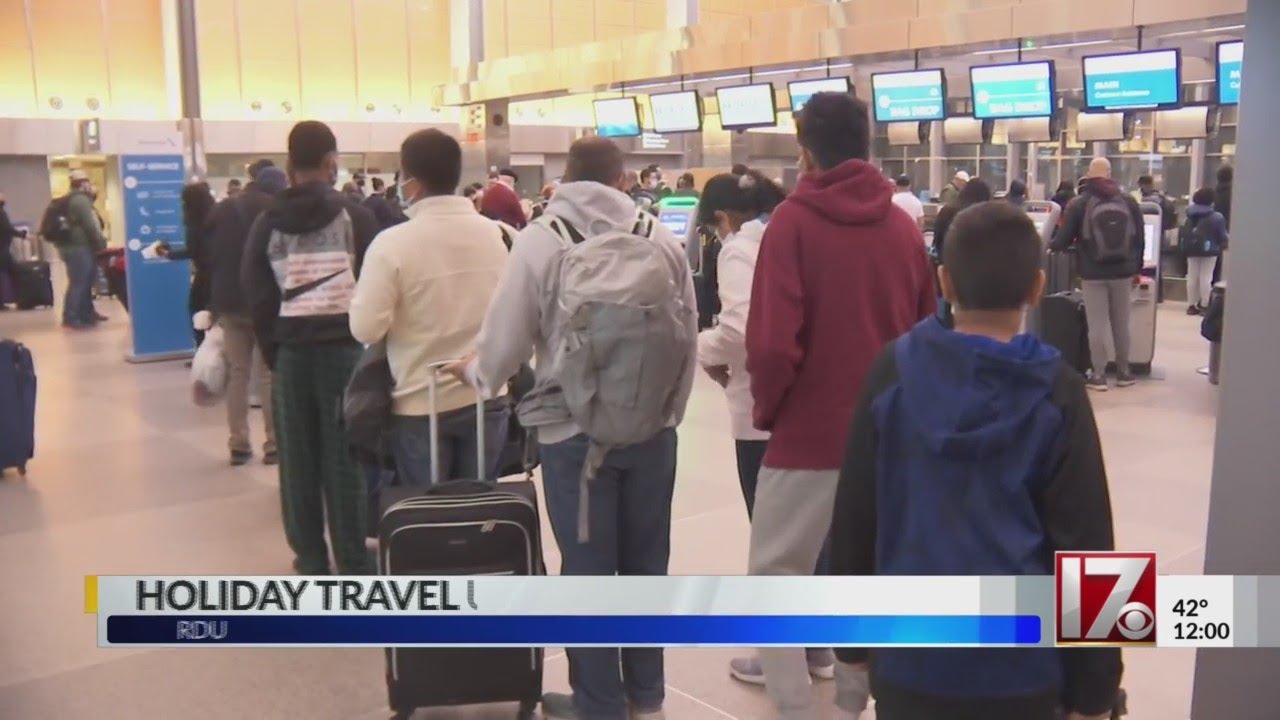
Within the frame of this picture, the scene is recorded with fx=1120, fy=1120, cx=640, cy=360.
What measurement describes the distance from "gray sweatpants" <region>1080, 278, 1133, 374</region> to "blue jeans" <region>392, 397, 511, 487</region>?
20.9 feet

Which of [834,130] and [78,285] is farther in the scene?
[78,285]

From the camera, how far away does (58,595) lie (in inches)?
173

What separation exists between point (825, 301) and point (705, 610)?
0.78 m

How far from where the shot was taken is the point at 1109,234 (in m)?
8.32

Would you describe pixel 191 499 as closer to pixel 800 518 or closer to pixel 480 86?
pixel 800 518

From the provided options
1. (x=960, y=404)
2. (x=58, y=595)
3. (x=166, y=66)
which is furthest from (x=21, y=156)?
(x=960, y=404)

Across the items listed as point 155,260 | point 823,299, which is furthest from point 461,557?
point 155,260

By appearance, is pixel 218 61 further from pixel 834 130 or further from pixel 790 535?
pixel 790 535

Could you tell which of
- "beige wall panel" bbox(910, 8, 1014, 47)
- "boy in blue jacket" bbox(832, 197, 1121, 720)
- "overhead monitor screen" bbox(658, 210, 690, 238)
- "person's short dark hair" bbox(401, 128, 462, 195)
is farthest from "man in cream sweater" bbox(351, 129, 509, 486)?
"overhead monitor screen" bbox(658, 210, 690, 238)

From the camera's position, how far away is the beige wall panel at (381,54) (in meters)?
23.5

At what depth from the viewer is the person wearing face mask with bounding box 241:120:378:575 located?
13.5 ft

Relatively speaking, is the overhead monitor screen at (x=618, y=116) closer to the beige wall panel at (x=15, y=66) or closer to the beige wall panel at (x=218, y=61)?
the beige wall panel at (x=218, y=61)

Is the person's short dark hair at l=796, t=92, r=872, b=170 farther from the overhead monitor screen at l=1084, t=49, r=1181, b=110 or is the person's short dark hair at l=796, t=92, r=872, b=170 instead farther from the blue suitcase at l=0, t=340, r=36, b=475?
the overhead monitor screen at l=1084, t=49, r=1181, b=110

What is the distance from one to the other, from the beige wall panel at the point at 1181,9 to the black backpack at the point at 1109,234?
1.71 metres
